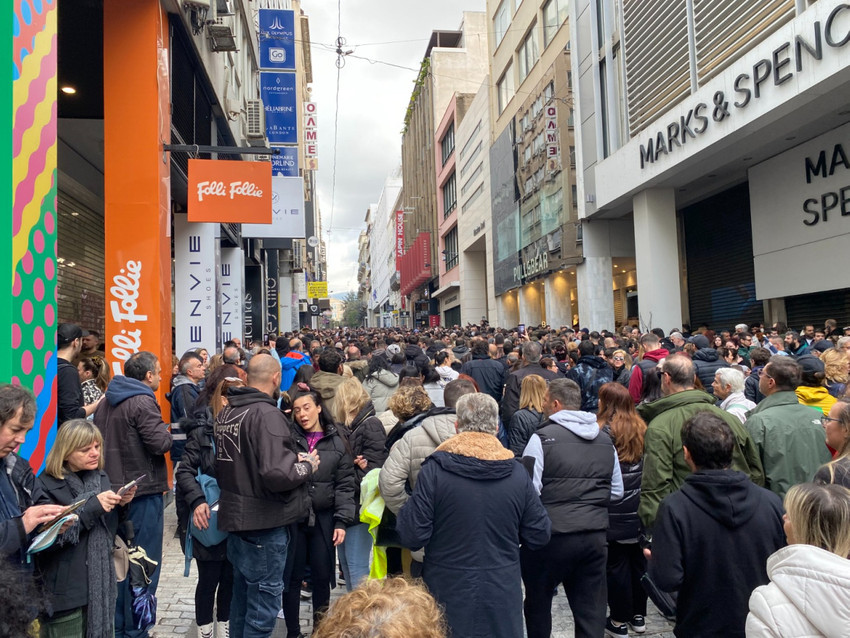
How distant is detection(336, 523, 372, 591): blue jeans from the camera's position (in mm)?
4547

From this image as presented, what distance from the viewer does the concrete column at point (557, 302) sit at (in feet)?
91.3

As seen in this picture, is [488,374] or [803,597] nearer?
[803,597]

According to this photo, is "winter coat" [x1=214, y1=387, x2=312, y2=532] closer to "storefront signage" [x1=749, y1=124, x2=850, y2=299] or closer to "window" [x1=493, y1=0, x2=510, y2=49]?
"storefront signage" [x1=749, y1=124, x2=850, y2=299]

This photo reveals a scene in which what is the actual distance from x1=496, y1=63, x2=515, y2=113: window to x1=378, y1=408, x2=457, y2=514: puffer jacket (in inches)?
1246

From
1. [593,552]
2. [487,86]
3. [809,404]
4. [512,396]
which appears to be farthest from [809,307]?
[487,86]

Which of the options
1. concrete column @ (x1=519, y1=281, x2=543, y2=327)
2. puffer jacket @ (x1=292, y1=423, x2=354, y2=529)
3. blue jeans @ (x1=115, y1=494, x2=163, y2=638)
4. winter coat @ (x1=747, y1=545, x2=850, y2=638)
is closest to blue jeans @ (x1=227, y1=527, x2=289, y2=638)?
puffer jacket @ (x1=292, y1=423, x2=354, y2=529)

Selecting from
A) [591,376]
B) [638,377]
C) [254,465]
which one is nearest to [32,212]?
[254,465]

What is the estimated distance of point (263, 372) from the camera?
13.2 ft

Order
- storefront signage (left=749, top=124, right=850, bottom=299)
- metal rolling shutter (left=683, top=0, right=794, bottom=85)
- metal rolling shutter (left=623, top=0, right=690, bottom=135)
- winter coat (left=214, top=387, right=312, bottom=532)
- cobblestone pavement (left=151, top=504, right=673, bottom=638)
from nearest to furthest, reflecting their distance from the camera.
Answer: winter coat (left=214, top=387, right=312, bottom=532)
cobblestone pavement (left=151, top=504, right=673, bottom=638)
metal rolling shutter (left=683, top=0, right=794, bottom=85)
storefront signage (left=749, top=124, right=850, bottom=299)
metal rolling shutter (left=623, top=0, right=690, bottom=135)

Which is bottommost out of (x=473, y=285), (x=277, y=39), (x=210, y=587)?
(x=210, y=587)

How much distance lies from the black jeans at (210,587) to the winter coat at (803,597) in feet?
11.4

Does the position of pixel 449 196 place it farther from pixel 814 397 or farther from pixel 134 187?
pixel 814 397

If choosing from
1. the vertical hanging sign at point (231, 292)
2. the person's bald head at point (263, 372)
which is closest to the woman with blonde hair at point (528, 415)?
the person's bald head at point (263, 372)

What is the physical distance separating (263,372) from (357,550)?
155 centimetres
